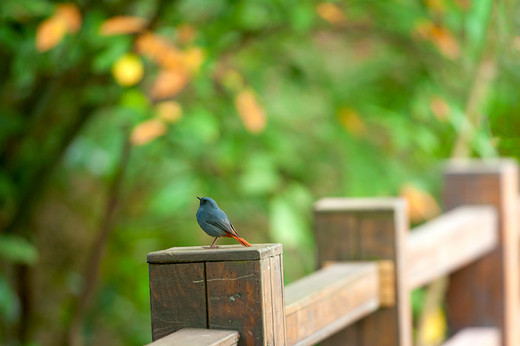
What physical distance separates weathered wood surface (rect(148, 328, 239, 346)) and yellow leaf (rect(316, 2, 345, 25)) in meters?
1.66

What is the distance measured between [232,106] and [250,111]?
12.9 inches

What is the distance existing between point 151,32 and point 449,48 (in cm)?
108

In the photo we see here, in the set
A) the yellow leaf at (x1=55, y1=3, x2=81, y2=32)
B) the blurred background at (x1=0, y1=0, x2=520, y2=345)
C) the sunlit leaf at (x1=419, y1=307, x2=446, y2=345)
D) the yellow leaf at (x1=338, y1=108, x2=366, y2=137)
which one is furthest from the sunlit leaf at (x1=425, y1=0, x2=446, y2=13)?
the sunlit leaf at (x1=419, y1=307, x2=446, y2=345)

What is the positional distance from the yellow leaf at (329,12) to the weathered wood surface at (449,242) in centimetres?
77

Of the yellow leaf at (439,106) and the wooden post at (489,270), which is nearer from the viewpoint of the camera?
the wooden post at (489,270)

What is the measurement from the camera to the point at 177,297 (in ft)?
3.37

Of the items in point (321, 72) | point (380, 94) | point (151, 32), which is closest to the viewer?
point (151, 32)

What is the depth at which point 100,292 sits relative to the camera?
4.04 m

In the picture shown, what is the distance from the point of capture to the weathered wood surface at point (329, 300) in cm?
121

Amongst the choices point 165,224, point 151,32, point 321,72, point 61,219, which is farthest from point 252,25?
point 61,219

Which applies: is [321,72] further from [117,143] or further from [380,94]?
[117,143]

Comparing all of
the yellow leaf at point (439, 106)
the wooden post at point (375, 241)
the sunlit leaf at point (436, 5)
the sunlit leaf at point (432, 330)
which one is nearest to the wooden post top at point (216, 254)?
the wooden post at point (375, 241)

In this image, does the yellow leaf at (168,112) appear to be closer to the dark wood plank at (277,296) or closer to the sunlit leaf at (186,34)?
the sunlit leaf at (186,34)

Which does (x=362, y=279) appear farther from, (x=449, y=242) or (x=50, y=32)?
(x=50, y=32)
